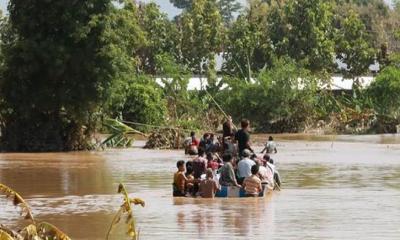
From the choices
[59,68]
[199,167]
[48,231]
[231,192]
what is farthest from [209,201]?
[59,68]

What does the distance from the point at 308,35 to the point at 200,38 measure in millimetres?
7316

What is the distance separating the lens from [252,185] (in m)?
22.3

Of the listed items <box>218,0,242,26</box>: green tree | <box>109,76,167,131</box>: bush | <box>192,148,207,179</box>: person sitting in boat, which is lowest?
<box>192,148,207,179</box>: person sitting in boat

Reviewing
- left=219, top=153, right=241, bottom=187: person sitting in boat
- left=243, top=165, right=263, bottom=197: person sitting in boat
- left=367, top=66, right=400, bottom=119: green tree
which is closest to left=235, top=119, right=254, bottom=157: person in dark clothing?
left=219, top=153, right=241, bottom=187: person sitting in boat

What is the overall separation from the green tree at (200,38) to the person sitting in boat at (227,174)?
4775 centimetres

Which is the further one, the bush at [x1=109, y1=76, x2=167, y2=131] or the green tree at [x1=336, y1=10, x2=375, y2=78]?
the green tree at [x1=336, y1=10, x2=375, y2=78]

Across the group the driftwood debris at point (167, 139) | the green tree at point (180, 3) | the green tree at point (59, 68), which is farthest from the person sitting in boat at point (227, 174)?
the green tree at point (180, 3)

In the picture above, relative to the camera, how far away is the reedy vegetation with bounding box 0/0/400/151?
40750 millimetres

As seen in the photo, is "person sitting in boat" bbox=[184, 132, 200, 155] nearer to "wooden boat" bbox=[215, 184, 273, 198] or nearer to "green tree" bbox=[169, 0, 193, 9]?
"wooden boat" bbox=[215, 184, 273, 198]

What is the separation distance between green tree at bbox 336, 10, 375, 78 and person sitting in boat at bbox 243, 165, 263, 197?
50597 millimetres

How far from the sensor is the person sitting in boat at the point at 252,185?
22.3 m

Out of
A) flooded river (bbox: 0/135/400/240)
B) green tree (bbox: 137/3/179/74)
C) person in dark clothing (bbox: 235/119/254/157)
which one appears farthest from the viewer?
green tree (bbox: 137/3/179/74)

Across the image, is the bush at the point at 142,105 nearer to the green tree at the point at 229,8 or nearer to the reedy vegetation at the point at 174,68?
the reedy vegetation at the point at 174,68

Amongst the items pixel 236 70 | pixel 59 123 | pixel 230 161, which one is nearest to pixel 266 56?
pixel 236 70
